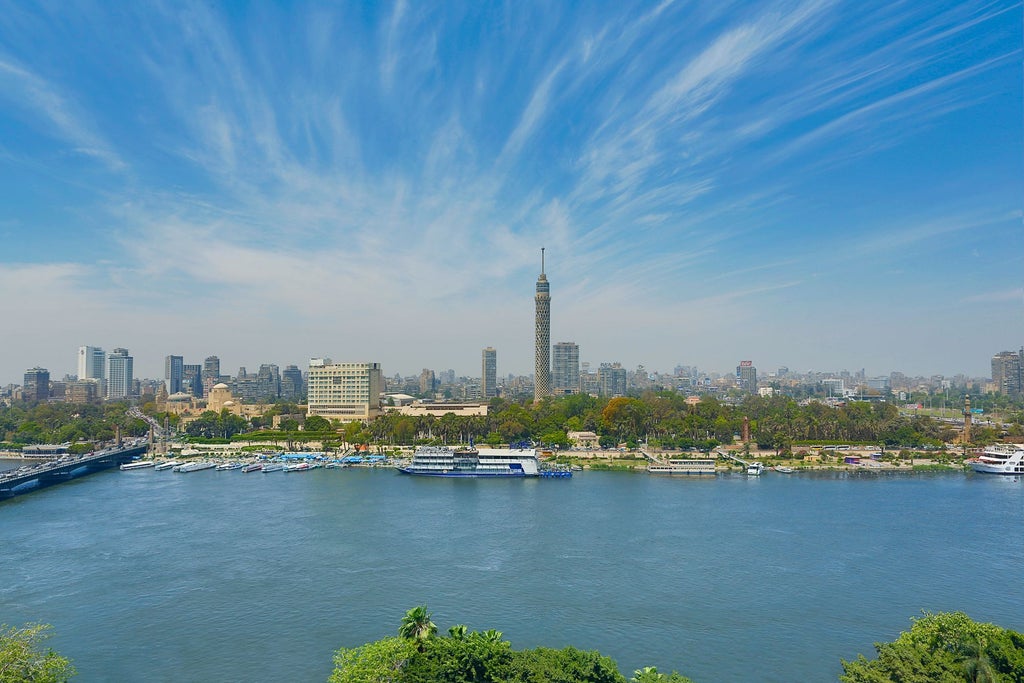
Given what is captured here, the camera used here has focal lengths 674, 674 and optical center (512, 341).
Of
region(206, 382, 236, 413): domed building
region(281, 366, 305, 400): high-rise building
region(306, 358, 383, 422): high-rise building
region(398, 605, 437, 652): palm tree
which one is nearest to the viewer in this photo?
region(398, 605, 437, 652): palm tree

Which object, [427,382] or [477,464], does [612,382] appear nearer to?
[427,382]

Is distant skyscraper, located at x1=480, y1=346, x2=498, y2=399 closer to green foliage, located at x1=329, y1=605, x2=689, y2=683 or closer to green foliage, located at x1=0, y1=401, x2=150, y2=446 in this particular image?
green foliage, located at x1=0, y1=401, x2=150, y2=446

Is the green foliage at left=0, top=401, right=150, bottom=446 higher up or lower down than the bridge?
higher up

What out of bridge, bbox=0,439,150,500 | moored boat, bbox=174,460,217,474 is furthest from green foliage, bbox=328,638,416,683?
moored boat, bbox=174,460,217,474

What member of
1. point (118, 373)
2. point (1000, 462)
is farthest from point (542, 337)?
point (118, 373)

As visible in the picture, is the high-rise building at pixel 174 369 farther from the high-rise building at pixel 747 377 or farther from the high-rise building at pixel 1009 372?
the high-rise building at pixel 1009 372

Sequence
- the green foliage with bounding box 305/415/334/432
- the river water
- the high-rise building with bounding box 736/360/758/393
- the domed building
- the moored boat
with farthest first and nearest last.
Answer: the high-rise building with bounding box 736/360/758/393 < the domed building < the green foliage with bounding box 305/415/334/432 < the moored boat < the river water

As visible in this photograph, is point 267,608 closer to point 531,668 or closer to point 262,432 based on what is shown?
point 531,668
